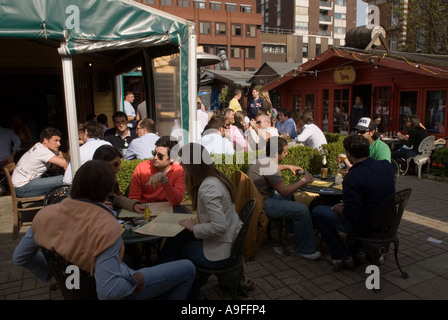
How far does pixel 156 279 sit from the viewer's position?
234cm

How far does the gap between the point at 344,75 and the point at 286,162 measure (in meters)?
7.41

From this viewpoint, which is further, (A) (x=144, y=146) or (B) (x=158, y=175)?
(A) (x=144, y=146)

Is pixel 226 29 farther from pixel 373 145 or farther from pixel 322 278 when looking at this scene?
pixel 322 278

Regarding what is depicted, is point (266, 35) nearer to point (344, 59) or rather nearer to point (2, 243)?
point (344, 59)

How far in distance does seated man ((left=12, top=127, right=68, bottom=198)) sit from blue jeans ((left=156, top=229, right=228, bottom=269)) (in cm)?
274

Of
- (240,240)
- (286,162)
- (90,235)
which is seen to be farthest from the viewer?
(286,162)

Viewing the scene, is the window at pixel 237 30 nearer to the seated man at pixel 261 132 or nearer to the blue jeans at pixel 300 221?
the seated man at pixel 261 132

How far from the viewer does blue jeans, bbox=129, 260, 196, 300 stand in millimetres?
2295

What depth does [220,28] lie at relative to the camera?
53531mm

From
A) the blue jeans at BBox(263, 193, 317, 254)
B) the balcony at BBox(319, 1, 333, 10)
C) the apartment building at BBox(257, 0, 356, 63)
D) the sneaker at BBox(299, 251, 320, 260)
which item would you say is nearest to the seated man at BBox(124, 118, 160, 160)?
the blue jeans at BBox(263, 193, 317, 254)

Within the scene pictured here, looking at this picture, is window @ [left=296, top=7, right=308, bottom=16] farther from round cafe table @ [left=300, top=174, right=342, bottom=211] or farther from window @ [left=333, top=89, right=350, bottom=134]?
round cafe table @ [left=300, top=174, right=342, bottom=211]

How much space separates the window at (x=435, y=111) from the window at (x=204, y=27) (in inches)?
1829

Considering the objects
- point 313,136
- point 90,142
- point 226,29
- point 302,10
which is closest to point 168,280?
point 90,142

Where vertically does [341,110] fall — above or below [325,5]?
below
